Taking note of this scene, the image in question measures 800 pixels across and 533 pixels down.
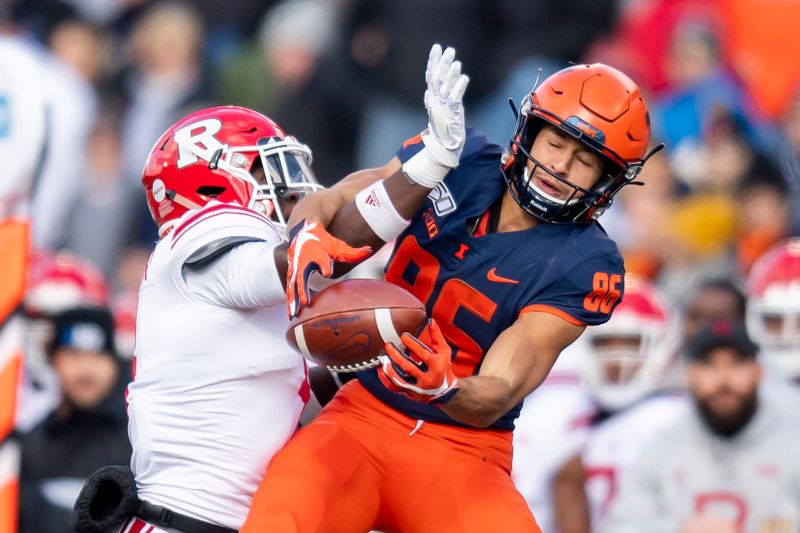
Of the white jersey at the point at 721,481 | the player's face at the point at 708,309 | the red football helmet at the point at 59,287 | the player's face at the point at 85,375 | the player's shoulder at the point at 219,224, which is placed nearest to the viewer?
the player's shoulder at the point at 219,224

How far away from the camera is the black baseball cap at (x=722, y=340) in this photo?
22.3ft

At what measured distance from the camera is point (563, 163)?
4.77 metres

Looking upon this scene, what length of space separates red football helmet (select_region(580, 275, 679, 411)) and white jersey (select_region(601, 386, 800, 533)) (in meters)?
0.78

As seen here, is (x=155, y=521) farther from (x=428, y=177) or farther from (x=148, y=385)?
(x=428, y=177)

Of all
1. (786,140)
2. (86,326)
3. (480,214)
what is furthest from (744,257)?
(480,214)

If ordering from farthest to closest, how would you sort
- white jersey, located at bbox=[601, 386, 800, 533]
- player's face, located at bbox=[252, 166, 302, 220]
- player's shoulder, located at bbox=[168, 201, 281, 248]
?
white jersey, located at bbox=[601, 386, 800, 533], player's face, located at bbox=[252, 166, 302, 220], player's shoulder, located at bbox=[168, 201, 281, 248]

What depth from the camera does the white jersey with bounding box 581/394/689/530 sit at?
280 inches

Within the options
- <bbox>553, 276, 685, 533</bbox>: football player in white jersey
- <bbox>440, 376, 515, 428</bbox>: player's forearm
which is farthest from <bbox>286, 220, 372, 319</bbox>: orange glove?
<bbox>553, 276, 685, 533</bbox>: football player in white jersey

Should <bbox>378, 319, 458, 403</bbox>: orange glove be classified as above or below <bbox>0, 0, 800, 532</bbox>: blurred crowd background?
above

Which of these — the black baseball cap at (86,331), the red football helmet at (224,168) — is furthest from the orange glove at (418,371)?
the black baseball cap at (86,331)

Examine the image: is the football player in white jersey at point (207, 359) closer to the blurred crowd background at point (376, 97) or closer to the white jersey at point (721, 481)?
the white jersey at point (721, 481)

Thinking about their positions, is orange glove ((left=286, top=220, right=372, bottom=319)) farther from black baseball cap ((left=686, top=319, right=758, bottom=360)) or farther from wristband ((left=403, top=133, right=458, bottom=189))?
black baseball cap ((left=686, top=319, right=758, bottom=360))

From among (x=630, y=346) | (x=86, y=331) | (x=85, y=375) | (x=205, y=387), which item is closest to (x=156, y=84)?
(x=86, y=331)

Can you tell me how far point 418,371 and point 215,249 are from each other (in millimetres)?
692
